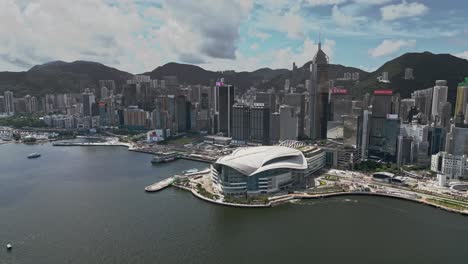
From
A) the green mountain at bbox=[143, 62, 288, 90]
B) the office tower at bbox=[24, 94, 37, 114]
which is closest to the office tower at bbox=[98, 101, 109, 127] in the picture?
the office tower at bbox=[24, 94, 37, 114]

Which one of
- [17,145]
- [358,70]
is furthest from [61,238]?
[358,70]

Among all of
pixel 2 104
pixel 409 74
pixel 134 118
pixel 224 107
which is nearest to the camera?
pixel 224 107

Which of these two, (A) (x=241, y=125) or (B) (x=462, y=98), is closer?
(B) (x=462, y=98)

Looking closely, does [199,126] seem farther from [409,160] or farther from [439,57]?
[439,57]

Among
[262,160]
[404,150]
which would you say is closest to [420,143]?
[404,150]

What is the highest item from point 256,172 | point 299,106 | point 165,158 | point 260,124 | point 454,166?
point 299,106

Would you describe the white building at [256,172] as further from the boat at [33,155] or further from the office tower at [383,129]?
the boat at [33,155]

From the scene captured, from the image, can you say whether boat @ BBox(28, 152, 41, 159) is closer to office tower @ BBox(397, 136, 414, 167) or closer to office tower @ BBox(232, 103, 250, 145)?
office tower @ BBox(232, 103, 250, 145)

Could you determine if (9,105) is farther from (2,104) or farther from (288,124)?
(288,124)

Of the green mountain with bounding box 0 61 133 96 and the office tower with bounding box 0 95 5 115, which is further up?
the green mountain with bounding box 0 61 133 96
